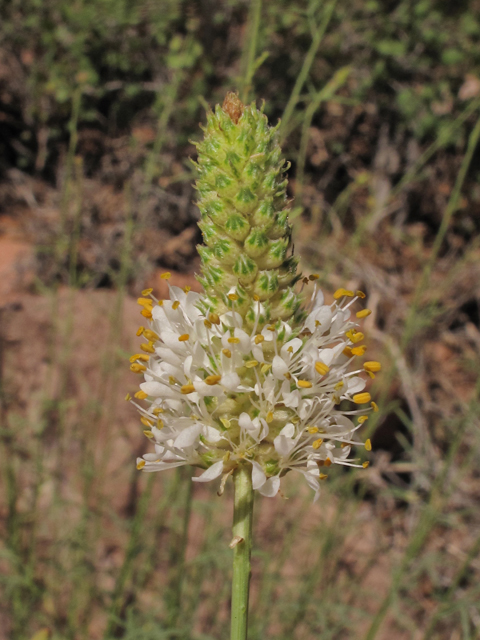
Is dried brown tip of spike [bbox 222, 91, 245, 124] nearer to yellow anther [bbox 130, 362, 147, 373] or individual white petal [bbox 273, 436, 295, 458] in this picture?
yellow anther [bbox 130, 362, 147, 373]

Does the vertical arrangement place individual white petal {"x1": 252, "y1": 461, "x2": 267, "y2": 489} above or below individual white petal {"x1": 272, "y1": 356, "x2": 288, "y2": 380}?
below

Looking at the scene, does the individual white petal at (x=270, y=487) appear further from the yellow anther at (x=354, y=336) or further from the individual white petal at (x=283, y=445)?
the yellow anther at (x=354, y=336)

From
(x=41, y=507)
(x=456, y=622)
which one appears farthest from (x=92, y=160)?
(x=456, y=622)

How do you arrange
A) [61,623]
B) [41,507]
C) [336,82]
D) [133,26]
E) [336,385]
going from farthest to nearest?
[133,26], [41,507], [61,623], [336,82], [336,385]

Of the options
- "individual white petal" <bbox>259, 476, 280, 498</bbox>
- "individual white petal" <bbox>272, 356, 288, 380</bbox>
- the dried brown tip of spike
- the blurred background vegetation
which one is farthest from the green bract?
Result: the blurred background vegetation

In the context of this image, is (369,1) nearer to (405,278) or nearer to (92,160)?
(405,278)

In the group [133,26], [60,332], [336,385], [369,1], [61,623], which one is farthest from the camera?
[369,1]

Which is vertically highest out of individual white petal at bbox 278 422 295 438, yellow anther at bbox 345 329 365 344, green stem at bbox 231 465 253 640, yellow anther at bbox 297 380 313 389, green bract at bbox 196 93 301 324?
green bract at bbox 196 93 301 324
